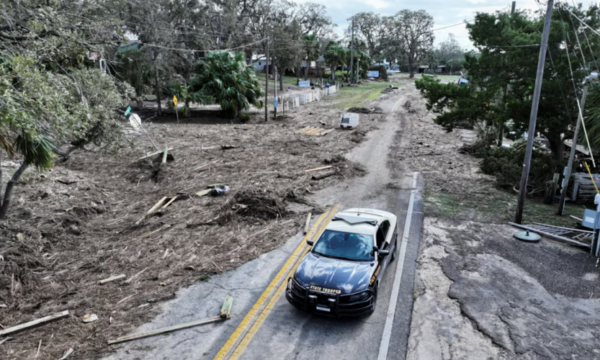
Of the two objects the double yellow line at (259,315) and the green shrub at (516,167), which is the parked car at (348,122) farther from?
the double yellow line at (259,315)

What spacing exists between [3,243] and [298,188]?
9832 millimetres

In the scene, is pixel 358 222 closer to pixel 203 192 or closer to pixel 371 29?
pixel 203 192

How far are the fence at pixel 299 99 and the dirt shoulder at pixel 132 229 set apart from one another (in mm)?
19573

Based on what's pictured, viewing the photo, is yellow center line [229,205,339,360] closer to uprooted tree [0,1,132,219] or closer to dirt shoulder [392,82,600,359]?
dirt shoulder [392,82,600,359]

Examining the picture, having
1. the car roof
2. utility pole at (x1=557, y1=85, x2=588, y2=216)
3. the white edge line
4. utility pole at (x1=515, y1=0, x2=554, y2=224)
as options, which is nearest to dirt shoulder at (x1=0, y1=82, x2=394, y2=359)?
the car roof

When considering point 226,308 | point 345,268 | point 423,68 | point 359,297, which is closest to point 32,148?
point 226,308

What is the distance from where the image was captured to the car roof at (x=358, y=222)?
9711mm

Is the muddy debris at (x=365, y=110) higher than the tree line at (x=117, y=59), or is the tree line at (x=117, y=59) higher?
the tree line at (x=117, y=59)

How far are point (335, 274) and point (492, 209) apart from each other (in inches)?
363

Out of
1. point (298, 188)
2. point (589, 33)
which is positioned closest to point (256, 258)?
point (298, 188)

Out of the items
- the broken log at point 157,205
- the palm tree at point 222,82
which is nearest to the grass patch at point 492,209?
the broken log at point 157,205

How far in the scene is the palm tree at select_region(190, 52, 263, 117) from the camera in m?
35.0

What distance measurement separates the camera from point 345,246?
9312 millimetres

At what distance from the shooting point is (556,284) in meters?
9.75
